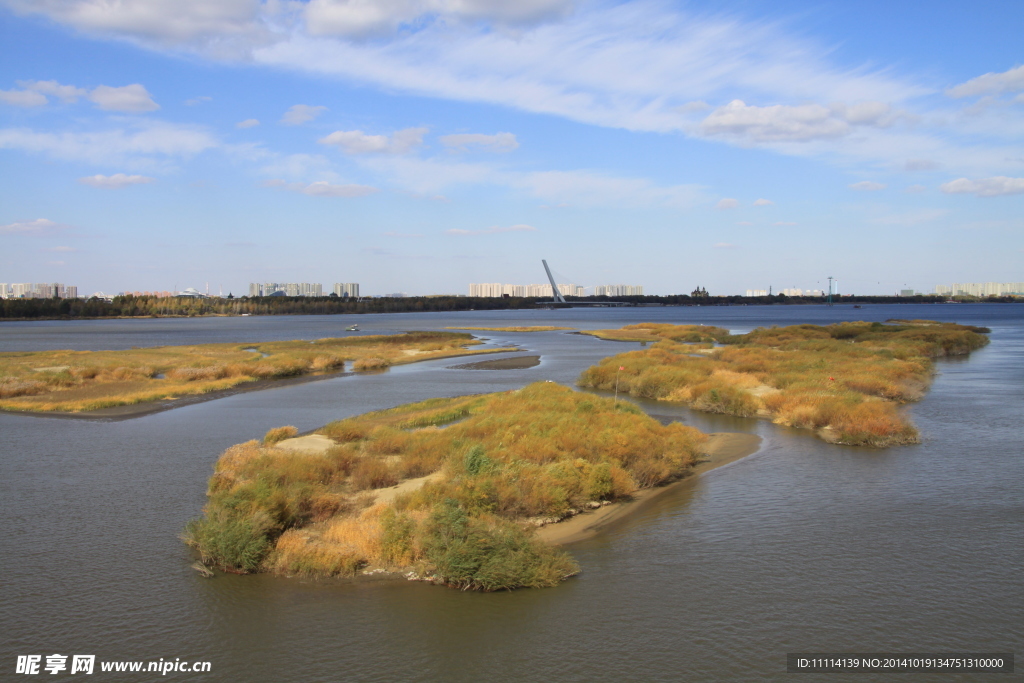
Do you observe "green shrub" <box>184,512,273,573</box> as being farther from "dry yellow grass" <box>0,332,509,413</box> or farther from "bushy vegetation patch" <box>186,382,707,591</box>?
"dry yellow grass" <box>0,332,509,413</box>

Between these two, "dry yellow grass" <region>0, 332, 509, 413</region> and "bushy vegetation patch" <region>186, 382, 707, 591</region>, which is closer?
"bushy vegetation patch" <region>186, 382, 707, 591</region>

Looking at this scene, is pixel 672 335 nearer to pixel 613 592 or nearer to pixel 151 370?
pixel 151 370

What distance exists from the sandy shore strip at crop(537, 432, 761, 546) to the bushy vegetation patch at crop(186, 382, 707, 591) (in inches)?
11.2

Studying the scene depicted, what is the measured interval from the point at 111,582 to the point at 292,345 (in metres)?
61.2

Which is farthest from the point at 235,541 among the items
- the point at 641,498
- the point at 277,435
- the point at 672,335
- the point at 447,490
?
the point at 672,335

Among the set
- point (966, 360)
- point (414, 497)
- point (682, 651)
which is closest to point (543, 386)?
point (414, 497)

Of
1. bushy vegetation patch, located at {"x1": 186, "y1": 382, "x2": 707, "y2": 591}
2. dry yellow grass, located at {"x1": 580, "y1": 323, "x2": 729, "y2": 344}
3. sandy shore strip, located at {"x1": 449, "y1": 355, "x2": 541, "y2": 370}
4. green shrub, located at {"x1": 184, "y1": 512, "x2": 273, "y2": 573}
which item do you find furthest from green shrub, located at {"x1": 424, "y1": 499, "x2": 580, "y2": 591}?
dry yellow grass, located at {"x1": 580, "y1": 323, "x2": 729, "y2": 344}

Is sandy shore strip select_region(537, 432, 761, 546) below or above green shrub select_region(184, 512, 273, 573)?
below

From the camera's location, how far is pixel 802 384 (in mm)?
32125

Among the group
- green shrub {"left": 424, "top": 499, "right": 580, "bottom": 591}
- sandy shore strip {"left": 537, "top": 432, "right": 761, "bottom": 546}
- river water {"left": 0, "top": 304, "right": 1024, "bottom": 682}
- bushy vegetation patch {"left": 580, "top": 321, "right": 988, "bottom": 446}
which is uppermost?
bushy vegetation patch {"left": 580, "top": 321, "right": 988, "bottom": 446}

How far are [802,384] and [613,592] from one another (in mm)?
23211

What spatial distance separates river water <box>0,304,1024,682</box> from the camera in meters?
10.1

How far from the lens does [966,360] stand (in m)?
57.6

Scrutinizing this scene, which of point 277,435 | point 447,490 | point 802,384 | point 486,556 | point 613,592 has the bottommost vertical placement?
point 613,592
